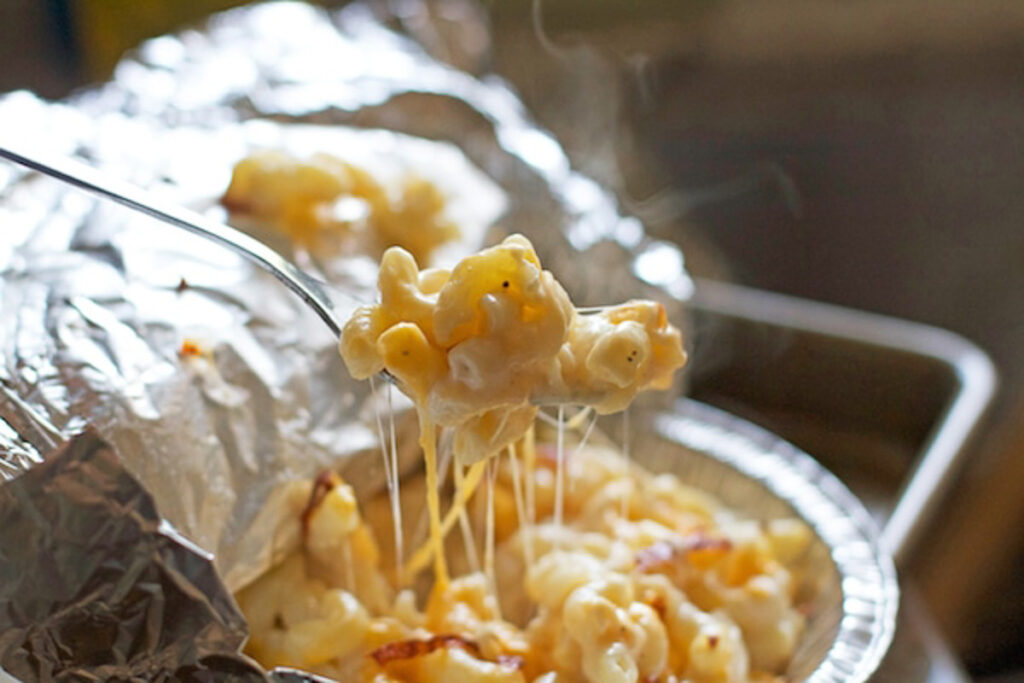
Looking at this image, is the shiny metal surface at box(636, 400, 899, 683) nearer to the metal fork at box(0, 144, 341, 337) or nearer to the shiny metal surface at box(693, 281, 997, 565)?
the shiny metal surface at box(693, 281, 997, 565)

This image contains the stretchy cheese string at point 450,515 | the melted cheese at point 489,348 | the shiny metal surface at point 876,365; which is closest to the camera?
the melted cheese at point 489,348

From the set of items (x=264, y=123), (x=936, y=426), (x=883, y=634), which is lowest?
(x=883, y=634)

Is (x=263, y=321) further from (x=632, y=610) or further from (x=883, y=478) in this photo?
(x=883, y=478)

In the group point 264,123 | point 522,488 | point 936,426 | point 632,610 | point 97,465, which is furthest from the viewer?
point 936,426

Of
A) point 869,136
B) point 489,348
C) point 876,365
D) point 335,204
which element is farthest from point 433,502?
point 869,136

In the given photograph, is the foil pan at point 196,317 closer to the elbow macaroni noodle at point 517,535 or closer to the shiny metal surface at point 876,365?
the elbow macaroni noodle at point 517,535

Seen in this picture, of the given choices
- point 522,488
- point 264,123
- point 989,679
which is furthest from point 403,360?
point 989,679

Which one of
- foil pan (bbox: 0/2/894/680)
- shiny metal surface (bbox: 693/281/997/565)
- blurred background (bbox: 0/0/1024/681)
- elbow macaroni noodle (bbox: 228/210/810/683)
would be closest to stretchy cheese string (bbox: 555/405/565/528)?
elbow macaroni noodle (bbox: 228/210/810/683)

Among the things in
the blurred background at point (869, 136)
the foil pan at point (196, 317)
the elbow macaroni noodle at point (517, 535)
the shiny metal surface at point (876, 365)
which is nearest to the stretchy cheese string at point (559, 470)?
the elbow macaroni noodle at point (517, 535)
